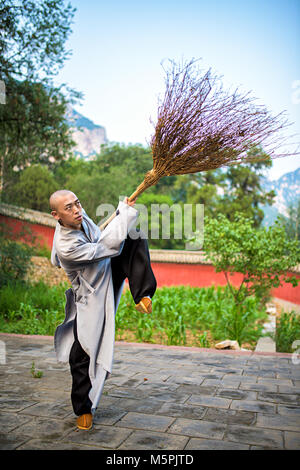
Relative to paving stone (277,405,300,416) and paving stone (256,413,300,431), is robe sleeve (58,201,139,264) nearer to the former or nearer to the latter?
paving stone (256,413,300,431)

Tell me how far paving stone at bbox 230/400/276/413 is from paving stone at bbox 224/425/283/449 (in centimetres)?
38

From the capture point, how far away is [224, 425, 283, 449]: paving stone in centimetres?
251

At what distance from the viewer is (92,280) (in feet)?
9.19

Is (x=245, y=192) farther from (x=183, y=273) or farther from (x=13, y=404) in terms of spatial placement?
(x=13, y=404)

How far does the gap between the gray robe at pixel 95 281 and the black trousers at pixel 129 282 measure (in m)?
0.06

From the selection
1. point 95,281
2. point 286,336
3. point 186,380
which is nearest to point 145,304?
point 95,281

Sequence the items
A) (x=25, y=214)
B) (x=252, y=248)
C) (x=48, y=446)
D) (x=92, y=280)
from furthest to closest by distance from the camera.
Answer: (x=25, y=214)
(x=252, y=248)
(x=92, y=280)
(x=48, y=446)

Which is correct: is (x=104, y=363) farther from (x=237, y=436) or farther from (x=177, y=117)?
(x=177, y=117)

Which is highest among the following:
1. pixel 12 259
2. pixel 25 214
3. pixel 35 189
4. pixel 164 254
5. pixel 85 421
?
pixel 35 189

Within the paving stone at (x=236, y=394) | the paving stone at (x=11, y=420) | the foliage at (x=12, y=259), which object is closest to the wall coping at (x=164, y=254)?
the foliage at (x=12, y=259)

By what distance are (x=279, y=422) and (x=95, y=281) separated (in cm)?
155

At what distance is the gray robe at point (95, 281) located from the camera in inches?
105

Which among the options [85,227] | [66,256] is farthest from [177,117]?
[66,256]
